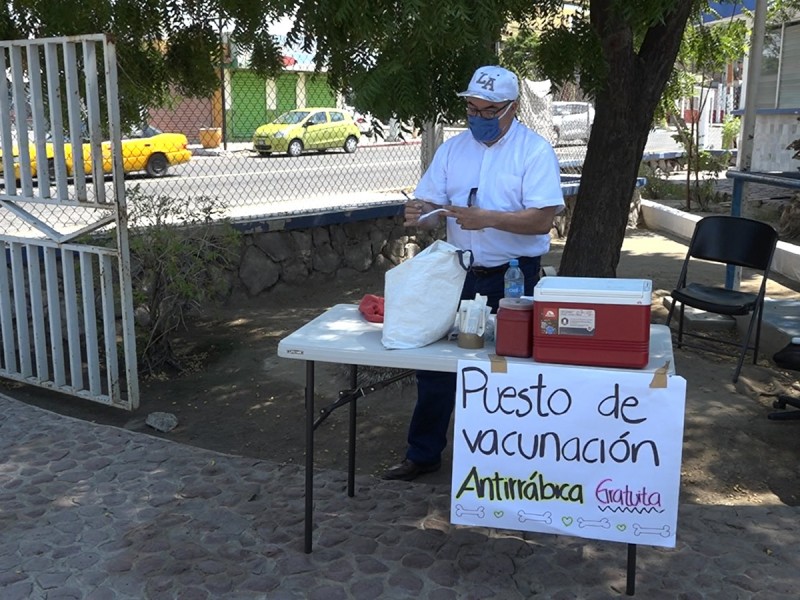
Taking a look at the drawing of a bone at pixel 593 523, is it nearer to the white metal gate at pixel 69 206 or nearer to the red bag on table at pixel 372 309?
the red bag on table at pixel 372 309

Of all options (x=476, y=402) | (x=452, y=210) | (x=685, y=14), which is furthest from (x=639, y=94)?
(x=476, y=402)

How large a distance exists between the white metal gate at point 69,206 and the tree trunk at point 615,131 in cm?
283

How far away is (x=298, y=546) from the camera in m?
3.46

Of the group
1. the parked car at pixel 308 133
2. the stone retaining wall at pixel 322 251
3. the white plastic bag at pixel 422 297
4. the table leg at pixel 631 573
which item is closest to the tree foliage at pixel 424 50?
the white plastic bag at pixel 422 297

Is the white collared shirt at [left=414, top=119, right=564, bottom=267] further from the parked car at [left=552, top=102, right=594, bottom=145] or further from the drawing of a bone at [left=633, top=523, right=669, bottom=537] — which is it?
the parked car at [left=552, top=102, right=594, bottom=145]

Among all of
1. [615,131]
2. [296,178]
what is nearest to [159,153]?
[296,178]

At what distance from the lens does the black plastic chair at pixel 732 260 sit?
18.6ft

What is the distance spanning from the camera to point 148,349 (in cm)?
575

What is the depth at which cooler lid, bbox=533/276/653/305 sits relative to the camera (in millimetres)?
2840

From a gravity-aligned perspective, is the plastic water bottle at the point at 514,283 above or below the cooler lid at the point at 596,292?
below

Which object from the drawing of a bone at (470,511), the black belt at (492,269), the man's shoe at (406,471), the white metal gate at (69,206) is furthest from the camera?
the white metal gate at (69,206)

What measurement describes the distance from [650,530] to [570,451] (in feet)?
1.23

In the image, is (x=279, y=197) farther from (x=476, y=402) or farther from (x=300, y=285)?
(x=476, y=402)

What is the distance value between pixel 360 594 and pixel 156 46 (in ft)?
12.9
